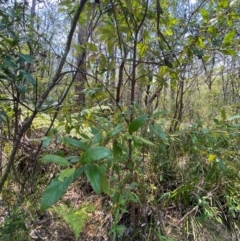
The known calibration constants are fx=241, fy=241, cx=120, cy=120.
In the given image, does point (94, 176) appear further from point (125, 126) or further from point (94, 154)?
point (125, 126)

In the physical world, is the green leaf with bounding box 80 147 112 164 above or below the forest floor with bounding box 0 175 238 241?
above

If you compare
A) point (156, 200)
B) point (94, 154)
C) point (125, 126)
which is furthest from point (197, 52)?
point (156, 200)

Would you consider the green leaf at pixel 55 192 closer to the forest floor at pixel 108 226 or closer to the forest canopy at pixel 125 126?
the forest canopy at pixel 125 126

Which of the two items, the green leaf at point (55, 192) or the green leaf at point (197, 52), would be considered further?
the green leaf at point (197, 52)

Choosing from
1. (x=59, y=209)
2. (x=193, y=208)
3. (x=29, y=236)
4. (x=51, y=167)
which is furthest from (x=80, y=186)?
(x=193, y=208)

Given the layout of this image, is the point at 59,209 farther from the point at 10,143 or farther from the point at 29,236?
the point at 10,143

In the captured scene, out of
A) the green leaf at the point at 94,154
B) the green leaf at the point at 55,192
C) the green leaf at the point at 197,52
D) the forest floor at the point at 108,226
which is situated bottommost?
the forest floor at the point at 108,226

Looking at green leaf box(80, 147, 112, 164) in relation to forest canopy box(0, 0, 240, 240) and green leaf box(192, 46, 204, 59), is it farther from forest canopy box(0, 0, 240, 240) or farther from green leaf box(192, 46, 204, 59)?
green leaf box(192, 46, 204, 59)

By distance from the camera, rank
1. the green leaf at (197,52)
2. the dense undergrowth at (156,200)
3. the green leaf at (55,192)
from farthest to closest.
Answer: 1. the dense undergrowth at (156,200)
2. the green leaf at (197,52)
3. the green leaf at (55,192)

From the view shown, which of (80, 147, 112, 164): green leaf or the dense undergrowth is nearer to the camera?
(80, 147, 112, 164): green leaf

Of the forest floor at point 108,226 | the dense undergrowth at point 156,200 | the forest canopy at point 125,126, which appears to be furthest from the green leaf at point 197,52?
the forest floor at point 108,226

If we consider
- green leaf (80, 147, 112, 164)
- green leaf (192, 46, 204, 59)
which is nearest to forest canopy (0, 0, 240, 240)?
green leaf (192, 46, 204, 59)

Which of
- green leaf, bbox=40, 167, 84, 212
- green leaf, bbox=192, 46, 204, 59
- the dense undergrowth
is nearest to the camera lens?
green leaf, bbox=40, 167, 84, 212

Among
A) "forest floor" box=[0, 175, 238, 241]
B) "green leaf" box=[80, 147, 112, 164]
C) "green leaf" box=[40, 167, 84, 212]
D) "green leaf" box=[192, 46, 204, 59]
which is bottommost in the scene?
"forest floor" box=[0, 175, 238, 241]
